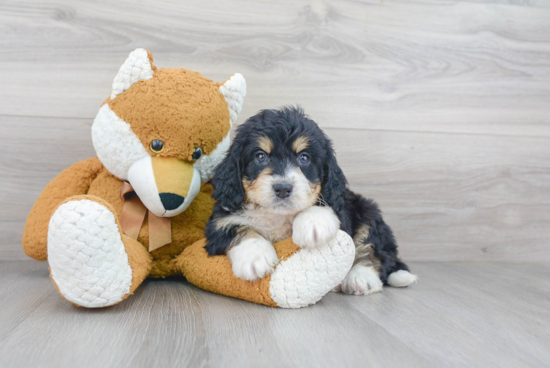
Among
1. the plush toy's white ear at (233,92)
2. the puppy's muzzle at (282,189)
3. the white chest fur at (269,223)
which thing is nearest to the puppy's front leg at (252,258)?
the white chest fur at (269,223)

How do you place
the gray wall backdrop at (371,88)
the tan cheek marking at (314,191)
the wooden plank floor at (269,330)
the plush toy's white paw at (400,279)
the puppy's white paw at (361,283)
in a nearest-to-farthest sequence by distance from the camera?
the wooden plank floor at (269,330) → the tan cheek marking at (314,191) → the puppy's white paw at (361,283) → the plush toy's white paw at (400,279) → the gray wall backdrop at (371,88)

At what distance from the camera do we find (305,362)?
3.85ft

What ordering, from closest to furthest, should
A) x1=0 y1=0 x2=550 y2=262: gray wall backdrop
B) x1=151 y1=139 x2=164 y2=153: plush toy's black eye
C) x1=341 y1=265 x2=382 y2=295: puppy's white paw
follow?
x1=151 y1=139 x2=164 y2=153: plush toy's black eye → x1=341 y1=265 x2=382 y2=295: puppy's white paw → x1=0 y1=0 x2=550 y2=262: gray wall backdrop

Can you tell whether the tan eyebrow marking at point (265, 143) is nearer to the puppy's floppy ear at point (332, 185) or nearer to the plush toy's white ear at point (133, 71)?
the puppy's floppy ear at point (332, 185)

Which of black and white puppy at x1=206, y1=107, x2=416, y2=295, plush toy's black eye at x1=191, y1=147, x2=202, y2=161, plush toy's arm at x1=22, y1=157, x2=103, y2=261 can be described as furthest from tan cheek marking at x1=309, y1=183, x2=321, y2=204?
plush toy's arm at x1=22, y1=157, x2=103, y2=261

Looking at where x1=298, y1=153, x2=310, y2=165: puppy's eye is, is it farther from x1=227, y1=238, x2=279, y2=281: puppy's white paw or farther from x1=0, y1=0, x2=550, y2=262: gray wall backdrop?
x1=0, y1=0, x2=550, y2=262: gray wall backdrop

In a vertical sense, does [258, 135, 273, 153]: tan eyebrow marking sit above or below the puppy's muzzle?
above

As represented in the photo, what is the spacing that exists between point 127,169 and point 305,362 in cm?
117

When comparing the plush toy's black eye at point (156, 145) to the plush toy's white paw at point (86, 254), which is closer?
the plush toy's white paw at point (86, 254)

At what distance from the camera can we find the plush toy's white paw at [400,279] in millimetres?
2119

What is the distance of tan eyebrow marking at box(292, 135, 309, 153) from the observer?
176 cm

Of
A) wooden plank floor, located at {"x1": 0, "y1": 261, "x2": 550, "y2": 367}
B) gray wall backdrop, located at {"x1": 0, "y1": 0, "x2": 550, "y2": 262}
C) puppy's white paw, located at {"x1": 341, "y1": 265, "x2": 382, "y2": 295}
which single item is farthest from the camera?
gray wall backdrop, located at {"x1": 0, "y1": 0, "x2": 550, "y2": 262}

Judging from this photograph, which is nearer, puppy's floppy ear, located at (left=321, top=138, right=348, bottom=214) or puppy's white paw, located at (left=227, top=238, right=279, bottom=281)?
puppy's white paw, located at (left=227, top=238, right=279, bottom=281)

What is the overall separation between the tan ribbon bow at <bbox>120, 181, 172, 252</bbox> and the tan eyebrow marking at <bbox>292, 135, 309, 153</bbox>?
0.73m
